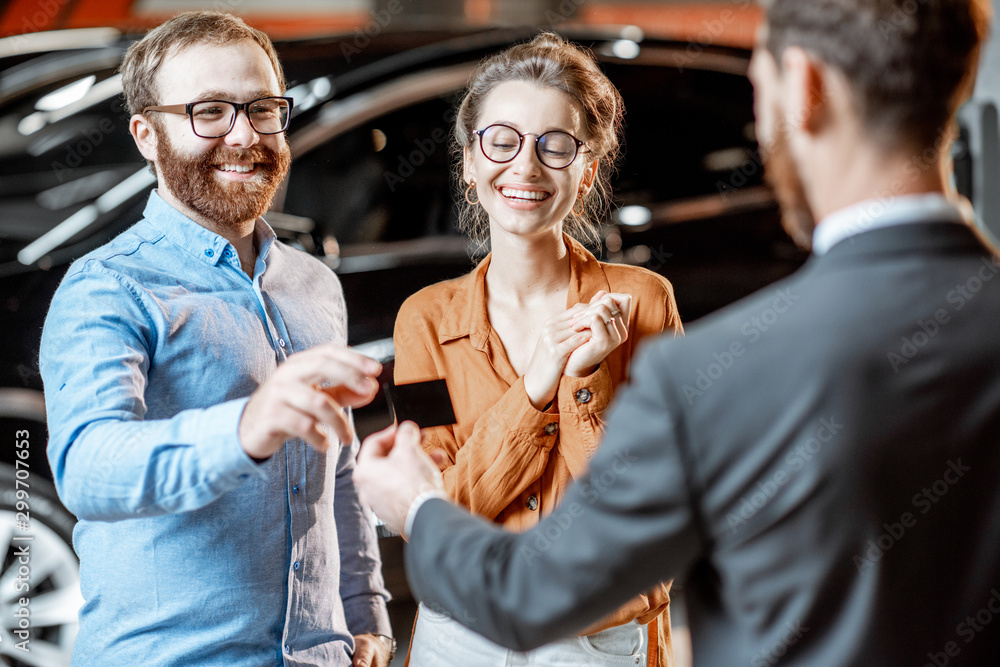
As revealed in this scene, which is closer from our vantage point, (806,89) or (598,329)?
(806,89)

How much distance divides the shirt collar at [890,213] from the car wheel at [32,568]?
196cm

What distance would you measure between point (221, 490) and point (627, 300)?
58 centimetres

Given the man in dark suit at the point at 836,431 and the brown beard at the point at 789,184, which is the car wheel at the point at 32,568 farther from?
the brown beard at the point at 789,184

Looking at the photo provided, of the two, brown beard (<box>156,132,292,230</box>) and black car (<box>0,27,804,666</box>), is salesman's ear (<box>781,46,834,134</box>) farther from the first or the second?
black car (<box>0,27,804,666</box>)

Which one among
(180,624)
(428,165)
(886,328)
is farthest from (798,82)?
(428,165)

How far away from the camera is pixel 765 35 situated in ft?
2.59

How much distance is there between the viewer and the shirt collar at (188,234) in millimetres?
1184

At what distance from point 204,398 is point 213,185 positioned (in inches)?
12.4

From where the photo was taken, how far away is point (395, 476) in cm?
92

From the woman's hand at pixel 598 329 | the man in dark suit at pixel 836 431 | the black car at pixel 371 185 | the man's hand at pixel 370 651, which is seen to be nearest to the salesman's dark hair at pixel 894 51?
the man in dark suit at pixel 836 431

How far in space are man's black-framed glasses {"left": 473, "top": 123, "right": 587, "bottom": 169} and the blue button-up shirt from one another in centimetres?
39

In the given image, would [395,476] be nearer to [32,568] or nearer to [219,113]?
[219,113]

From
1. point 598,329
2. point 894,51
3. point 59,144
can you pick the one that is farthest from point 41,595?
point 894,51

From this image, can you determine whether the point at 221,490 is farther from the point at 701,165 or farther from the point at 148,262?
the point at 701,165
